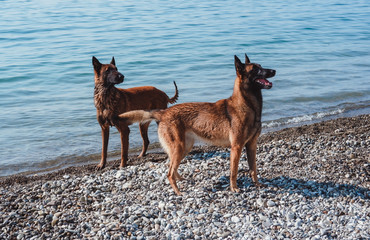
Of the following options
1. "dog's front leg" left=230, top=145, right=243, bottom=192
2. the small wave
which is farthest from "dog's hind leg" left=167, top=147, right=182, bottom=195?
the small wave

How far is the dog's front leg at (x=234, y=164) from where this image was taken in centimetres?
613

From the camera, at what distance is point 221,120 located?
244 inches

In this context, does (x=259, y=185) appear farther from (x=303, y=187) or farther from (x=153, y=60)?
(x=153, y=60)

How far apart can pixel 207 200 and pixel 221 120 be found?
3.52ft

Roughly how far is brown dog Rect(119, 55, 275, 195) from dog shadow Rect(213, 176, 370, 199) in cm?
30

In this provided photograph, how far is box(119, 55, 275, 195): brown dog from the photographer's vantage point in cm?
612

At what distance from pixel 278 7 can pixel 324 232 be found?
31.7m

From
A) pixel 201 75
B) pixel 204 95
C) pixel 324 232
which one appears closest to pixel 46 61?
pixel 201 75

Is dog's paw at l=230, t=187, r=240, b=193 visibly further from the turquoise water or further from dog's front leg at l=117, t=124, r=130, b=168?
the turquoise water

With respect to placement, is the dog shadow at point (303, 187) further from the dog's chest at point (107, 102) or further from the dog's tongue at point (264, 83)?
the dog's chest at point (107, 102)

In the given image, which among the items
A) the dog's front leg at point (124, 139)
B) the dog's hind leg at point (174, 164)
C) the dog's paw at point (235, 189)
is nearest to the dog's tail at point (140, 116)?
the dog's hind leg at point (174, 164)

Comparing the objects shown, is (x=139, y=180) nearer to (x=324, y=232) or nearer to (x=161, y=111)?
(x=161, y=111)

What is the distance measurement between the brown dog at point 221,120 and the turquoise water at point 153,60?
3.31 m

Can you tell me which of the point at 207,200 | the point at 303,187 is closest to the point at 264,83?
the point at 303,187
